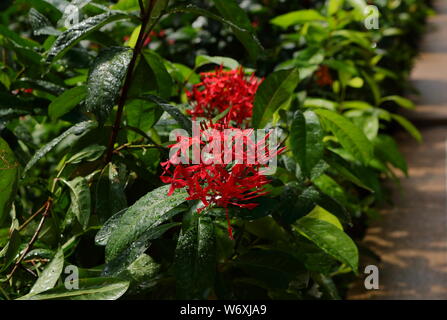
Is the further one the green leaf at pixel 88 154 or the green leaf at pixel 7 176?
the green leaf at pixel 88 154

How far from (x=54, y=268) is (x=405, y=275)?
2.00 metres

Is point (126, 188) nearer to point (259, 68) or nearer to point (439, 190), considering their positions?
point (259, 68)

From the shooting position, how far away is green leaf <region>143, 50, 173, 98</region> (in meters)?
1.22

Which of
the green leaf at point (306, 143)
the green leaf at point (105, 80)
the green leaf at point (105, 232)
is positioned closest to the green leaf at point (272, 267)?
the green leaf at point (306, 143)

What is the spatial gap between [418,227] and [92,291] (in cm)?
257

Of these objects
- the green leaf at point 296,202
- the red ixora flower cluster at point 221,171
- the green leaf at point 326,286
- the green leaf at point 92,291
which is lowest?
the green leaf at point 326,286

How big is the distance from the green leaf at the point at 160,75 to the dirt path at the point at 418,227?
1.44m

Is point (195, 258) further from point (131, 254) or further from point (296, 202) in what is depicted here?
point (296, 202)

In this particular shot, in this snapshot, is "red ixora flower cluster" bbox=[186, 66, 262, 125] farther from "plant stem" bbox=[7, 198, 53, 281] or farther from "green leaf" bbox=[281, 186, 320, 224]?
"plant stem" bbox=[7, 198, 53, 281]

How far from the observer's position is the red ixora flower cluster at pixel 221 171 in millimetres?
833

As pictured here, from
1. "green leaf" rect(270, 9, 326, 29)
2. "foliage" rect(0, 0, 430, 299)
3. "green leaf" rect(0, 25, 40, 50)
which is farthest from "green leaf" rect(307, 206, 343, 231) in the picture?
"green leaf" rect(270, 9, 326, 29)

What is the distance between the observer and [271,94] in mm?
1096

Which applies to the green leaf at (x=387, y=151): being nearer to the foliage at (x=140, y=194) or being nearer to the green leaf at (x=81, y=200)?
the foliage at (x=140, y=194)

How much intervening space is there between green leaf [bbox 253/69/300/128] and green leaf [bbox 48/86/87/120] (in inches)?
14.0
